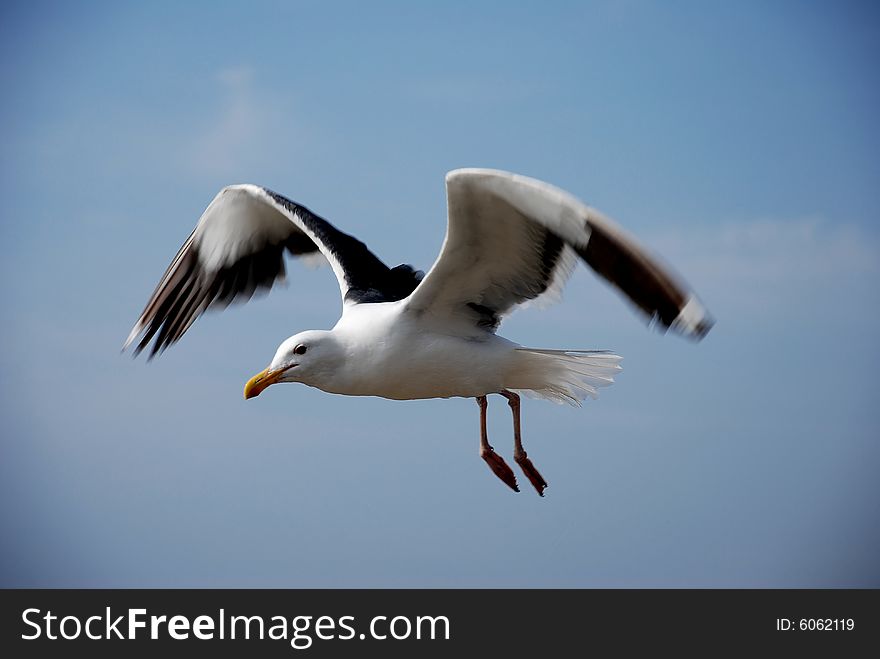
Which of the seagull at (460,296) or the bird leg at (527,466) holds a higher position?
the seagull at (460,296)

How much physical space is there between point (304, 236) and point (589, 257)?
4244 millimetres

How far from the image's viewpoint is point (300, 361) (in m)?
8.39

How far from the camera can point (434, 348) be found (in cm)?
855

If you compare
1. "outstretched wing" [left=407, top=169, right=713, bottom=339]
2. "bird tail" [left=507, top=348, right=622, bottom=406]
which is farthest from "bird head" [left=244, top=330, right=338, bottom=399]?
"bird tail" [left=507, top=348, right=622, bottom=406]

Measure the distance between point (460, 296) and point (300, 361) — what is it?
1200mm

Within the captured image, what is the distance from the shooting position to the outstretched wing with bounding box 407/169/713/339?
6672 millimetres

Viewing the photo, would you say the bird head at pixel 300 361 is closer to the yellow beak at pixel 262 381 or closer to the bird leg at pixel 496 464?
the yellow beak at pixel 262 381

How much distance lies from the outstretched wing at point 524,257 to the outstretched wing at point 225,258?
1727mm

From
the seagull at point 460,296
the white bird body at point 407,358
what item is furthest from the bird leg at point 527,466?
the white bird body at point 407,358

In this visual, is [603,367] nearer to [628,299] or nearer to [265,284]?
[628,299]

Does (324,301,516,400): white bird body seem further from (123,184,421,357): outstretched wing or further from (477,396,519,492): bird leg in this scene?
(123,184,421,357): outstretched wing

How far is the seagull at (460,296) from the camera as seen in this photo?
714 cm

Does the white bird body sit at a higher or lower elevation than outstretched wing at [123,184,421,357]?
lower
